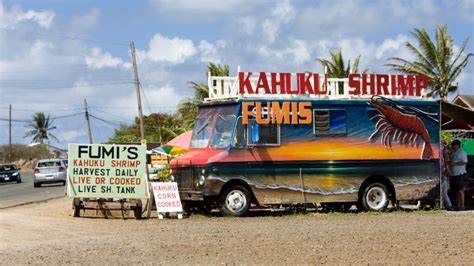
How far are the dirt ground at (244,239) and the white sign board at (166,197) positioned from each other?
1.76 feet

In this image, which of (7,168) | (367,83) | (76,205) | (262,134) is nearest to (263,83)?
(262,134)

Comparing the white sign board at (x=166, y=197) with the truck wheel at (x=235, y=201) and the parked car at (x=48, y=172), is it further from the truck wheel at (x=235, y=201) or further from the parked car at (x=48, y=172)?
the parked car at (x=48, y=172)

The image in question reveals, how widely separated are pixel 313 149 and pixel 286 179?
0.97m

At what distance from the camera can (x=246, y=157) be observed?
18734 millimetres

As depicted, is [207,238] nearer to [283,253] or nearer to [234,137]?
[283,253]

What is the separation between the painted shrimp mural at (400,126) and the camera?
2011 centimetres

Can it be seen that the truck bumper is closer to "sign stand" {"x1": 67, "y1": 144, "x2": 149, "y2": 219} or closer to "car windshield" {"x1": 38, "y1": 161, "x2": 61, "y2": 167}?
"sign stand" {"x1": 67, "y1": 144, "x2": 149, "y2": 219}

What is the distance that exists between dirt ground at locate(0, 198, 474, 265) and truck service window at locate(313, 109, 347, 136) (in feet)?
A: 6.50

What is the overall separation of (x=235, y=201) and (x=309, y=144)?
7.32ft

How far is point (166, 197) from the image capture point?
62.2 ft

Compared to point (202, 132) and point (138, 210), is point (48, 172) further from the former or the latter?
point (138, 210)

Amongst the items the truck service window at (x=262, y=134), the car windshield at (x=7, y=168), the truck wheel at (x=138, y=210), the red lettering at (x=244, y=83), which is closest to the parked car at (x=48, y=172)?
the car windshield at (x=7, y=168)

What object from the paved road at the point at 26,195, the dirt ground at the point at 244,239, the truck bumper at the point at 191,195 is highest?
the truck bumper at the point at 191,195

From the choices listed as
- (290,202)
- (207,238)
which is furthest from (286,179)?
(207,238)
